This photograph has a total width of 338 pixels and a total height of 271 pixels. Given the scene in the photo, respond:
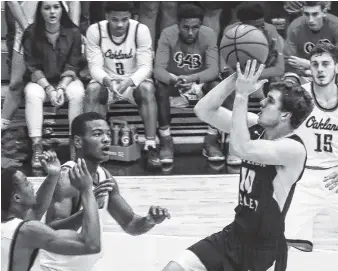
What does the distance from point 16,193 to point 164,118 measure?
0.79 m

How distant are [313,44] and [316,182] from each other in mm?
617

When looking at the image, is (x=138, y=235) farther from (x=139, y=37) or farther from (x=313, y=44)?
(x=313, y=44)

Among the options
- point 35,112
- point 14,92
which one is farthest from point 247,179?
point 14,92

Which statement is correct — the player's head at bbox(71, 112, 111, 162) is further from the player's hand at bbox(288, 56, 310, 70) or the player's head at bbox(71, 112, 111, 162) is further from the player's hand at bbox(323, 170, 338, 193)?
the player's hand at bbox(323, 170, 338, 193)

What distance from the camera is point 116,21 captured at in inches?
133

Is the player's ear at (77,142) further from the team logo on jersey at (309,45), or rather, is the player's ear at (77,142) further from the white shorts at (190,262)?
the team logo on jersey at (309,45)

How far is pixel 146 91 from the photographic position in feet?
11.1

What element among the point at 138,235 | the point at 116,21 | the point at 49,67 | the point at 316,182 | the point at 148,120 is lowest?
the point at 138,235

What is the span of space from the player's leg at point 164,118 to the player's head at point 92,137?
279mm

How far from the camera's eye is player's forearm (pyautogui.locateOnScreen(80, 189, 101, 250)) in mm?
2938

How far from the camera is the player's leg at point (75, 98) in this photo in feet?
10.9

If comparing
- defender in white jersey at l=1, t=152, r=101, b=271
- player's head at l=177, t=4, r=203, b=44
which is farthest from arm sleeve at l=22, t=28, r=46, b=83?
player's head at l=177, t=4, r=203, b=44

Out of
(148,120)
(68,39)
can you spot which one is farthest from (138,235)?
(68,39)

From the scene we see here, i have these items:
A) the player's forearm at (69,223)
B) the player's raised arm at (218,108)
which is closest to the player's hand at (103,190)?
the player's forearm at (69,223)
